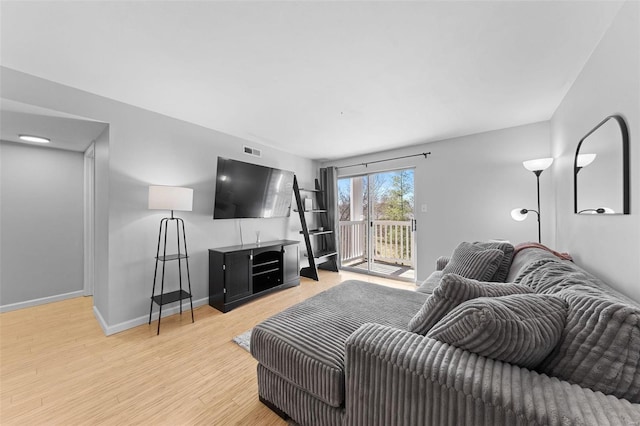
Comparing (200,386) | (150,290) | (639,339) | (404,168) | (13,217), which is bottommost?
(200,386)

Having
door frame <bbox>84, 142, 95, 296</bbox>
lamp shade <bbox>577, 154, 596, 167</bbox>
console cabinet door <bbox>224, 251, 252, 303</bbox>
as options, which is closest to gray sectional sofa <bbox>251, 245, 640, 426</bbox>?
lamp shade <bbox>577, 154, 596, 167</bbox>

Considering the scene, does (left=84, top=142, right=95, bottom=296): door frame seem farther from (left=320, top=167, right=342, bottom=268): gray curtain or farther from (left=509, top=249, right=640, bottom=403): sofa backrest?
(left=509, top=249, right=640, bottom=403): sofa backrest

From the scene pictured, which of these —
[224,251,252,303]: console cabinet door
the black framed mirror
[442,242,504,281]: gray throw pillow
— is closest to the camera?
the black framed mirror

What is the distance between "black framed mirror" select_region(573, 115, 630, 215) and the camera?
48.8 inches

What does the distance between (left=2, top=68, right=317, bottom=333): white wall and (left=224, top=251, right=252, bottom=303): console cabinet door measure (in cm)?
45

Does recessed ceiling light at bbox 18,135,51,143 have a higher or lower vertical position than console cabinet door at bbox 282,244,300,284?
higher

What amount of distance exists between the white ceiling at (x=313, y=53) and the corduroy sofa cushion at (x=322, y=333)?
5.98 feet

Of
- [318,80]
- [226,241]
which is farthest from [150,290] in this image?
[318,80]

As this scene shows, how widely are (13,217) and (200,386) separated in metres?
3.29

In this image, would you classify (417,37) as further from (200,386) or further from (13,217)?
(13,217)

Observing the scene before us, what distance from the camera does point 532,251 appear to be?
70.8 inches

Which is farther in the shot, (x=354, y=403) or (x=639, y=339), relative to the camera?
(x=354, y=403)

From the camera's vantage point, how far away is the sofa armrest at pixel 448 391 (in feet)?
2.09

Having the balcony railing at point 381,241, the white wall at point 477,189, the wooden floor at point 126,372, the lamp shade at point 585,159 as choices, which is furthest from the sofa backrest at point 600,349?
the balcony railing at point 381,241
